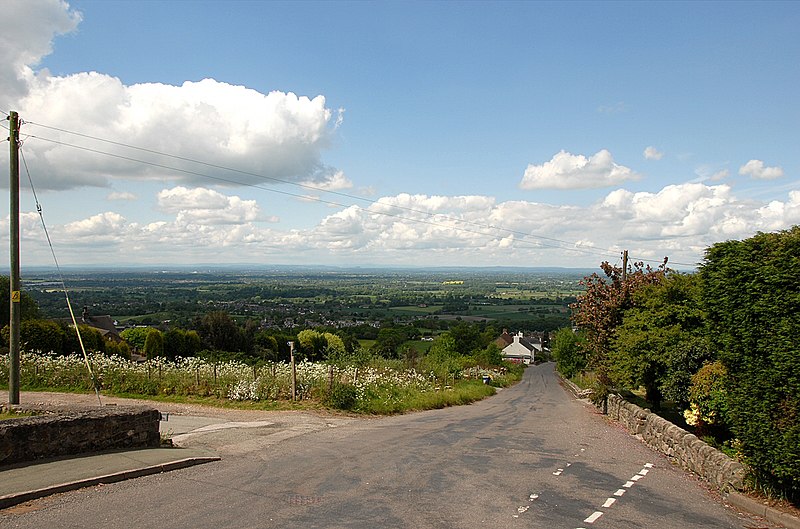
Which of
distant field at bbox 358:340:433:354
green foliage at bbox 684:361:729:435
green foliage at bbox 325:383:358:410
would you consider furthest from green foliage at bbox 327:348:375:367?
distant field at bbox 358:340:433:354

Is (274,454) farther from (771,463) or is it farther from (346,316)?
(346,316)

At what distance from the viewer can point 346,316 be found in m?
122

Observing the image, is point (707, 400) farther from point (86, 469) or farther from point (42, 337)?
point (42, 337)

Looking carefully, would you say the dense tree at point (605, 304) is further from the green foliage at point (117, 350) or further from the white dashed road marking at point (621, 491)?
the green foliage at point (117, 350)

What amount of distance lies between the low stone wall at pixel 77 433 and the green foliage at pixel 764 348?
10.0 m

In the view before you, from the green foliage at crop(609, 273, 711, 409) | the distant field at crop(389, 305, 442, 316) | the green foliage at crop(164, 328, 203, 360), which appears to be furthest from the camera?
the distant field at crop(389, 305, 442, 316)

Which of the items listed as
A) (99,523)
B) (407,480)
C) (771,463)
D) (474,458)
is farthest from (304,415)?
(771,463)

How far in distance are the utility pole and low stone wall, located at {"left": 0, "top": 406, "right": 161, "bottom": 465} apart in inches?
133

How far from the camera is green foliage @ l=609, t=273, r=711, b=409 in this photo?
1481 centimetres

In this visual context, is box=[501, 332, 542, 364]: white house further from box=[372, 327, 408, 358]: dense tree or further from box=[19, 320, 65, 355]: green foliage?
box=[19, 320, 65, 355]: green foliage

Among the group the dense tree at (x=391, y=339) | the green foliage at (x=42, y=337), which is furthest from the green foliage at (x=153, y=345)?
the dense tree at (x=391, y=339)

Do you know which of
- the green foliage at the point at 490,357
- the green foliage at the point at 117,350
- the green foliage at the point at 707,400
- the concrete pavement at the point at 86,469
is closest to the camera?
the concrete pavement at the point at 86,469

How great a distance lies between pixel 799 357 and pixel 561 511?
3.62 meters

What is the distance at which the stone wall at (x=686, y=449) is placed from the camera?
9164 mm
